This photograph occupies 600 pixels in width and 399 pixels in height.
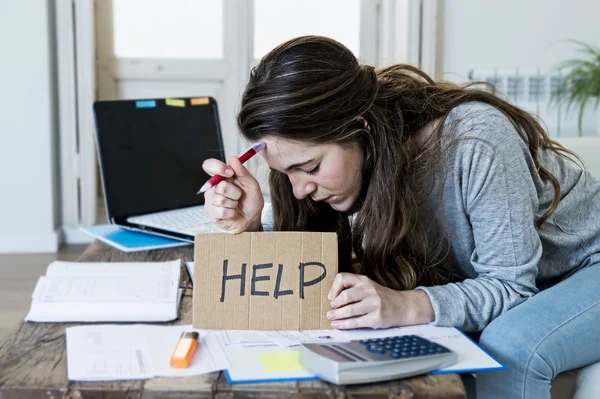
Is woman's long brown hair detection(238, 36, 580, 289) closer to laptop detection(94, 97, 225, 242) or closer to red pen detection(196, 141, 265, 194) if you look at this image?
red pen detection(196, 141, 265, 194)

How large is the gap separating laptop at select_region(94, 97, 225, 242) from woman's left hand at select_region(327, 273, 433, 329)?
0.57 m

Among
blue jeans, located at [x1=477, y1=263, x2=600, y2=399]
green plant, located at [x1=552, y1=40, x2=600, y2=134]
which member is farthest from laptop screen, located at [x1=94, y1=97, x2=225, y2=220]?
green plant, located at [x1=552, y1=40, x2=600, y2=134]

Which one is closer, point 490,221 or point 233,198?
point 490,221

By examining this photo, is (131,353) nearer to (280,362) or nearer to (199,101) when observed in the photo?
(280,362)

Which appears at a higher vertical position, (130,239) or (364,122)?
(364,122)

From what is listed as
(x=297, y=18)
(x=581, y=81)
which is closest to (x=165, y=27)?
(x=297, y=18)

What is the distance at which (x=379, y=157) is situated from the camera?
122 cm

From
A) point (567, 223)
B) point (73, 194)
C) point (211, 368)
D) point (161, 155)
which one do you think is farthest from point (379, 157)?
point (73, 194)

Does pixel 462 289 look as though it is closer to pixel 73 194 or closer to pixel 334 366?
pixel 334 366

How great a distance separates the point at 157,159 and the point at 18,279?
5.37 ft

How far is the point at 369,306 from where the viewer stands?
104 centimetres

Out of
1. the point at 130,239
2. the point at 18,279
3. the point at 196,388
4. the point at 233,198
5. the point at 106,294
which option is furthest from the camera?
the point at 18,279

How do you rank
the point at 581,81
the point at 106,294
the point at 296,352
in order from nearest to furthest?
the point at 296,352 < the point at 106,294 < the point at 581,81

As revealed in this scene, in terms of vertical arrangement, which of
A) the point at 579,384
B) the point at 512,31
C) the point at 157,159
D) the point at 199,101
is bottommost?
the point at 579,384
